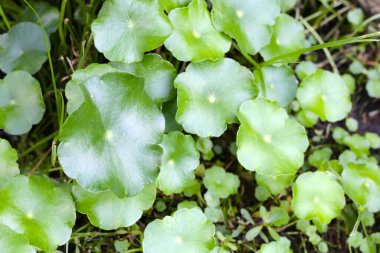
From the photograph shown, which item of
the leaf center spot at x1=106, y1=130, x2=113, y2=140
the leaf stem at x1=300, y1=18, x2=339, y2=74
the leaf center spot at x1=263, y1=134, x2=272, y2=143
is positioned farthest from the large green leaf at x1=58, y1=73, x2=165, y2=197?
the leaf stem at x1=300, y1=18, x2=339, y2=74

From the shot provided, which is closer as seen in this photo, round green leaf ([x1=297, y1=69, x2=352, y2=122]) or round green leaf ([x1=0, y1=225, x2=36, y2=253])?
round green leaf ([x1=0, y1=225, x2=36, y2=253])

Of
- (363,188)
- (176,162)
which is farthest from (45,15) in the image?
(363,188)

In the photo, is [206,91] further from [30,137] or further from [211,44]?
[30,137]

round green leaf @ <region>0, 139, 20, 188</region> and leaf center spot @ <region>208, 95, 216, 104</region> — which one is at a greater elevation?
leaf center spot @ <region>208, 95, 216, 104</region>

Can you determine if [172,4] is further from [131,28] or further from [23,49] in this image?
[23,49]

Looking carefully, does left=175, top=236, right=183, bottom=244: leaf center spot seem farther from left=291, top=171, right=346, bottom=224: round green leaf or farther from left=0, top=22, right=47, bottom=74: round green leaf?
left=0, top=22, right=47, bottom=74: round green leaf

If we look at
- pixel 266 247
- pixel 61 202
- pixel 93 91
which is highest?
pixel 93 91

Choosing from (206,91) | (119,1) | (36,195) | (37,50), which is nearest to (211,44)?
(206,91)
